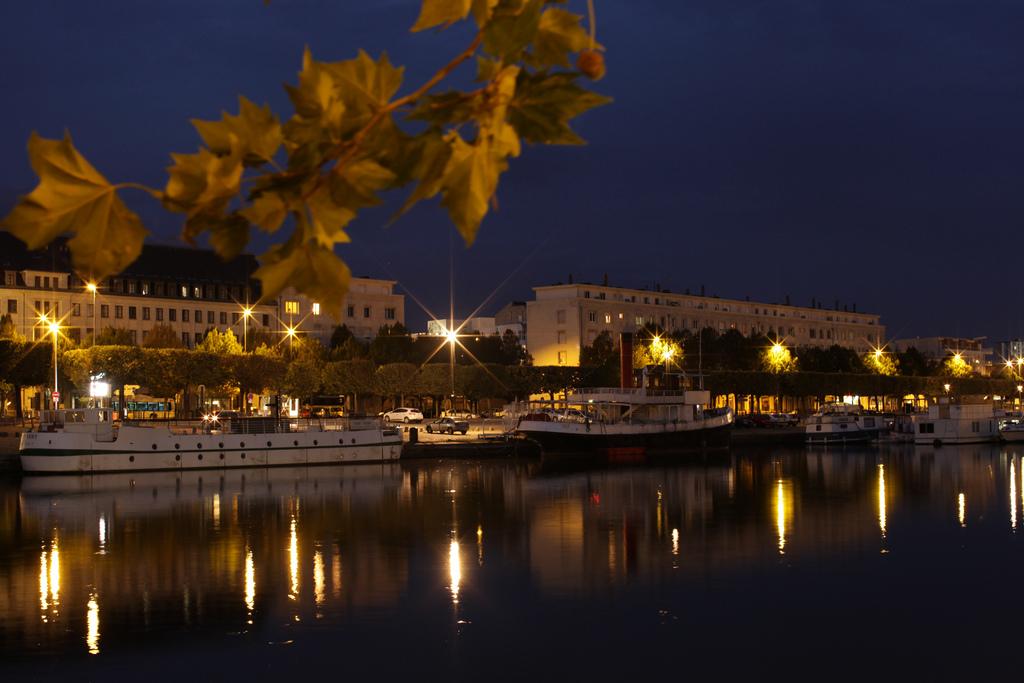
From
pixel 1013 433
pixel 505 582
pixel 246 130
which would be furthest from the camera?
pixel 1013 433

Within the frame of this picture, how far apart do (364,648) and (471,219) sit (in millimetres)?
18440

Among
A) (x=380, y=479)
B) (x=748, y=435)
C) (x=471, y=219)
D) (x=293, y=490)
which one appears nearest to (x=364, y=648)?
(x=471, y=219)

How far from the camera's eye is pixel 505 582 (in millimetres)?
25938

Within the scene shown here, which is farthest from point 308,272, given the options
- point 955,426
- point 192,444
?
point 955,426

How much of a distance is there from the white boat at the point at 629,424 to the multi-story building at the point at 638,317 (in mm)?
45631

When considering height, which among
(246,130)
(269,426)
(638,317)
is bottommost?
(269,426)

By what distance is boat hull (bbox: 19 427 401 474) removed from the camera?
50.0m

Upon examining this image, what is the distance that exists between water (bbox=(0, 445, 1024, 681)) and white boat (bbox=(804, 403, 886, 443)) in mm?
32732

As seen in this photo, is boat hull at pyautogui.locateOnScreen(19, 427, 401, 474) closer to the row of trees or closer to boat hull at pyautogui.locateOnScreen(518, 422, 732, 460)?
boat hull at pyautogui.locateOnScreen(518, 422, 732, 460)

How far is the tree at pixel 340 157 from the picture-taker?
247 cm

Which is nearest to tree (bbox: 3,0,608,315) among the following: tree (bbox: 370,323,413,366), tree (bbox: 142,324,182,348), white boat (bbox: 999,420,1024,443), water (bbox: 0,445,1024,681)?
water (bbox: 0,445,1024,681)

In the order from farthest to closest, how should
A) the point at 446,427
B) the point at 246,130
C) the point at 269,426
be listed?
1. the point at 446,427
2. the point at 269,426
3. the point at 246,130

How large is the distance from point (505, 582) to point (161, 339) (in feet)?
224

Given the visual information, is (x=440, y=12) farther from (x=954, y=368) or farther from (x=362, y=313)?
(x=954, y=368)
